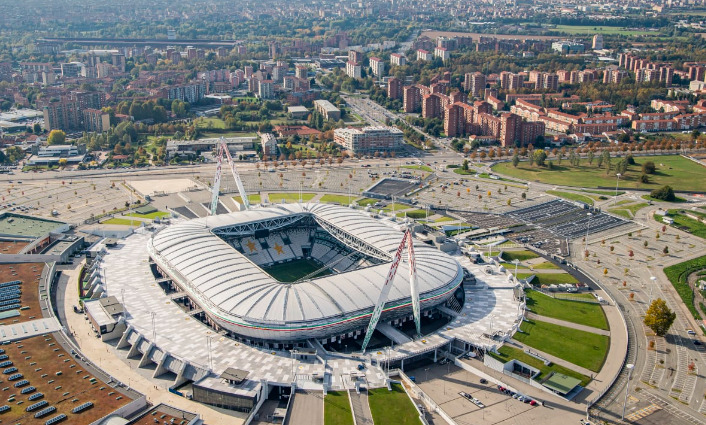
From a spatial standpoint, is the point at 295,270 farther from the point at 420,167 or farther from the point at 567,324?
the point at 420,167

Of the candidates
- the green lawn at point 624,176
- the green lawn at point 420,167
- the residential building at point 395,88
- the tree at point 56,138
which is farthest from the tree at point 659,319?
the residential building at point 395,88

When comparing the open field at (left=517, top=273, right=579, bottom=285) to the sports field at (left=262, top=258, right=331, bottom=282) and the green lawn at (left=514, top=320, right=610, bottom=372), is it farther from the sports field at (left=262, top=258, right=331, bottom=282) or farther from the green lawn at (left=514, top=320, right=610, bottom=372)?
the sports field at (left=262, top=258, right=331, bottom=282)

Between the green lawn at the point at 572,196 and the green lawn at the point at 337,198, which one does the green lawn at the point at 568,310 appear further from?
the green lawn at the point at 337,198

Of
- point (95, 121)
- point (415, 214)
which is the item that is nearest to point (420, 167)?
point (415, 214)

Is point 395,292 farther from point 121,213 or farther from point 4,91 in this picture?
point 4,91

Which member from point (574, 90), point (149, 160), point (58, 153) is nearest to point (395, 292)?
point (149, 160)

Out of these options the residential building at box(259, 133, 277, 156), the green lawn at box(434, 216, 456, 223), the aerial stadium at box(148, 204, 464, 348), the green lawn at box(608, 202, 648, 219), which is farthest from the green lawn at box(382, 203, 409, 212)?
the residential building at box(259, 133, 277, 156)
